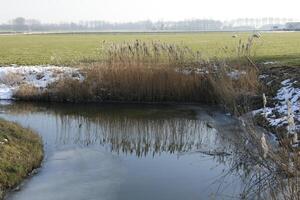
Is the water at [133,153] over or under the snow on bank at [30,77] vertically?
under

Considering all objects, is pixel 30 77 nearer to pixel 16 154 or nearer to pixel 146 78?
pixel 146 78

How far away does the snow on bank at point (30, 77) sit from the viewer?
22172mm

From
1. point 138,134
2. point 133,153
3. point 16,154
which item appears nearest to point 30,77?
point 138,134

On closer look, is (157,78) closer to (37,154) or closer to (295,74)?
(295,74)

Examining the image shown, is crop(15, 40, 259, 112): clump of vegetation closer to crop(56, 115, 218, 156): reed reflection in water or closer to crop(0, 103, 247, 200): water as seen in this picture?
crop(0, 103, 247, 200): water

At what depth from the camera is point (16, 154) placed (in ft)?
36.6

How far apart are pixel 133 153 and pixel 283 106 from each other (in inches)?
220

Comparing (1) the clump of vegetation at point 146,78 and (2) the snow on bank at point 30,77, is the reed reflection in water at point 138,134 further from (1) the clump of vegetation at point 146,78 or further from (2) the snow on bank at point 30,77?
(2) the snow on bank at point 30,77

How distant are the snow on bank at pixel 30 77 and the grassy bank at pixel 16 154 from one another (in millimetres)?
8523

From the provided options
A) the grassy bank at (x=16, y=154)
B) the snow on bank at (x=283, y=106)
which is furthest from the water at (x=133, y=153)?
the snow on bank at (x=283, y=106)

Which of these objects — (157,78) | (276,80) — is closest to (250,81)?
(276,80)

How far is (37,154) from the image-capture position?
11.9m

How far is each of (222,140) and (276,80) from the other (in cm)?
627

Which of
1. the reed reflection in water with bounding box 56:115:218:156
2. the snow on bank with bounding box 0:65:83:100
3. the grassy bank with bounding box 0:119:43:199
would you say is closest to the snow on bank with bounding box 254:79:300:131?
the reed reflection in water with bounding box 56:115:218:156
